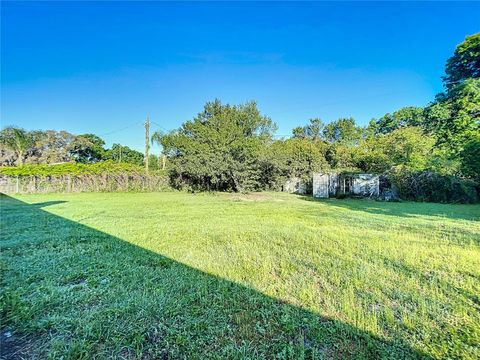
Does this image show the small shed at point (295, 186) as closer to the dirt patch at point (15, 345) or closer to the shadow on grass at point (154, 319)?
the shadow on grass at point (154, 319)

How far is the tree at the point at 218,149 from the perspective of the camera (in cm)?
1562

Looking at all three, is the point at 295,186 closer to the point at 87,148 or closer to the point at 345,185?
the point at 345,185

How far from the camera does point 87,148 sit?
111 ft

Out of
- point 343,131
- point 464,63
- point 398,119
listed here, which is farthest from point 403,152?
point 398,119

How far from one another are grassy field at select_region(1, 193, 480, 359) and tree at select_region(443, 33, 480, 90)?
551 inches

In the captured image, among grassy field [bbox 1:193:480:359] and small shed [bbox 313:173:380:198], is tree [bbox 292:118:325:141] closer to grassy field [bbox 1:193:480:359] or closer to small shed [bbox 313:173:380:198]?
small shed [bbox 313:173:380:198]

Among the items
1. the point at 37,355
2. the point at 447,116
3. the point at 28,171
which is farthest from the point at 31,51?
the point at 447,116

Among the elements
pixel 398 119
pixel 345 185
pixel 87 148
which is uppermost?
pixel 398 119

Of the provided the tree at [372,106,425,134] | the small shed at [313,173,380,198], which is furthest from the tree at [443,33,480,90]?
the tree at [372,106,425,134]

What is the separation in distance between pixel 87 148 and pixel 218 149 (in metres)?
26.3

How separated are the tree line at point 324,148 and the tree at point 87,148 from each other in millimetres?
5357

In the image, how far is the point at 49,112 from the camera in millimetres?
20062

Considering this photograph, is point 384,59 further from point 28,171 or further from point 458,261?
point 28,171

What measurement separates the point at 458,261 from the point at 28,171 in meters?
20.5
